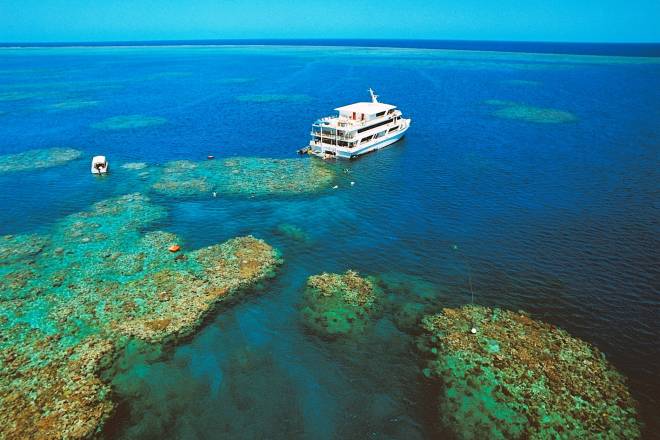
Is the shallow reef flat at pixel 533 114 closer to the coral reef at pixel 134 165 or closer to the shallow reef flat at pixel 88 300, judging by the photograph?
the shallow reef flat at pixel 88 300

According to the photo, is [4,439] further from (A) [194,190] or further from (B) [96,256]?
(A) [194,190]

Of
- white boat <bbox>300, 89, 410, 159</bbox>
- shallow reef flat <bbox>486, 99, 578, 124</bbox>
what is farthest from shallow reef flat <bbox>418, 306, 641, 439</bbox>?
shallow reef flat <bbox>486, 99, 578, 124</bbox>

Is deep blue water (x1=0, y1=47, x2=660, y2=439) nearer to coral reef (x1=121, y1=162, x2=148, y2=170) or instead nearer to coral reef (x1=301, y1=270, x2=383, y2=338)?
coral reef (x1=301, y1=270, x2=383, y2=338)

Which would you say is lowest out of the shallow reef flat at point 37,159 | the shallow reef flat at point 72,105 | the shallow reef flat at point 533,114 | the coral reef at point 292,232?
the shallow reef flat at point 72,105

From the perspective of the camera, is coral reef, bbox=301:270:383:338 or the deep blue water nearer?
the deep blue water

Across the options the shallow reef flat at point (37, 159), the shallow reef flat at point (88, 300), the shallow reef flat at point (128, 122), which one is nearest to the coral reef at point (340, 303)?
the shallow reef flat at point (88, 300)
